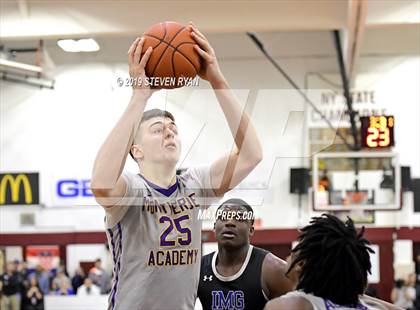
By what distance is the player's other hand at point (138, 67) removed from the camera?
2.63 m

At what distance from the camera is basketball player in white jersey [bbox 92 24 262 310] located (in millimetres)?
2676

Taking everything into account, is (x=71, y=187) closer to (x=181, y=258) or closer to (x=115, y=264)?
(x=115, y=264)

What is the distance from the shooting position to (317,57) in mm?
14484

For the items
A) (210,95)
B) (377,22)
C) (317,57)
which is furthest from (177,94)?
(317,57)

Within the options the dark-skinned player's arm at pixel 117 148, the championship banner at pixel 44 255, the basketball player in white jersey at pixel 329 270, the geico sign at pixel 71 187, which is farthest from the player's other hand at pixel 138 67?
the championship banner at pixel 44 255

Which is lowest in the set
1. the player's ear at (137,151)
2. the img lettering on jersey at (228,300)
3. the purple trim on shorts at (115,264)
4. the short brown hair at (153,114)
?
the img lettering on jersey at (228,300)

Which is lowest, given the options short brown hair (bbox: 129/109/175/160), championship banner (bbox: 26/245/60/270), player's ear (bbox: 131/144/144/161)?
championship banner (bbox: 26/245/60/270)

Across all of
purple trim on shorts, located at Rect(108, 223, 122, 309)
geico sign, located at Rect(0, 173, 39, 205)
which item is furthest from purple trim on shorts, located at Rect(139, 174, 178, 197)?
geico sign, located at Rect(0, 173, 39, 205)

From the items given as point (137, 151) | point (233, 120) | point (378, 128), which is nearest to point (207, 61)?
point (233, 120)

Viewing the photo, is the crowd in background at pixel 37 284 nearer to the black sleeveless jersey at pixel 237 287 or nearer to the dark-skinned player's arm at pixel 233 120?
the black sleeveless jersey at pixel 237 287

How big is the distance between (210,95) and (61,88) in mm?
10868

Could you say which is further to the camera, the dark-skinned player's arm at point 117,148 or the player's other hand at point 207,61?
the player's other hand at point 207,61

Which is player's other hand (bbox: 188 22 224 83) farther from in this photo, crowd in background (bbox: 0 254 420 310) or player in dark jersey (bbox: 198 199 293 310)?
crowd in background (bbox: 0 254 420 310)

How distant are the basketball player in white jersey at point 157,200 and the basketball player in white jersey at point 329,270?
1.24 feet
